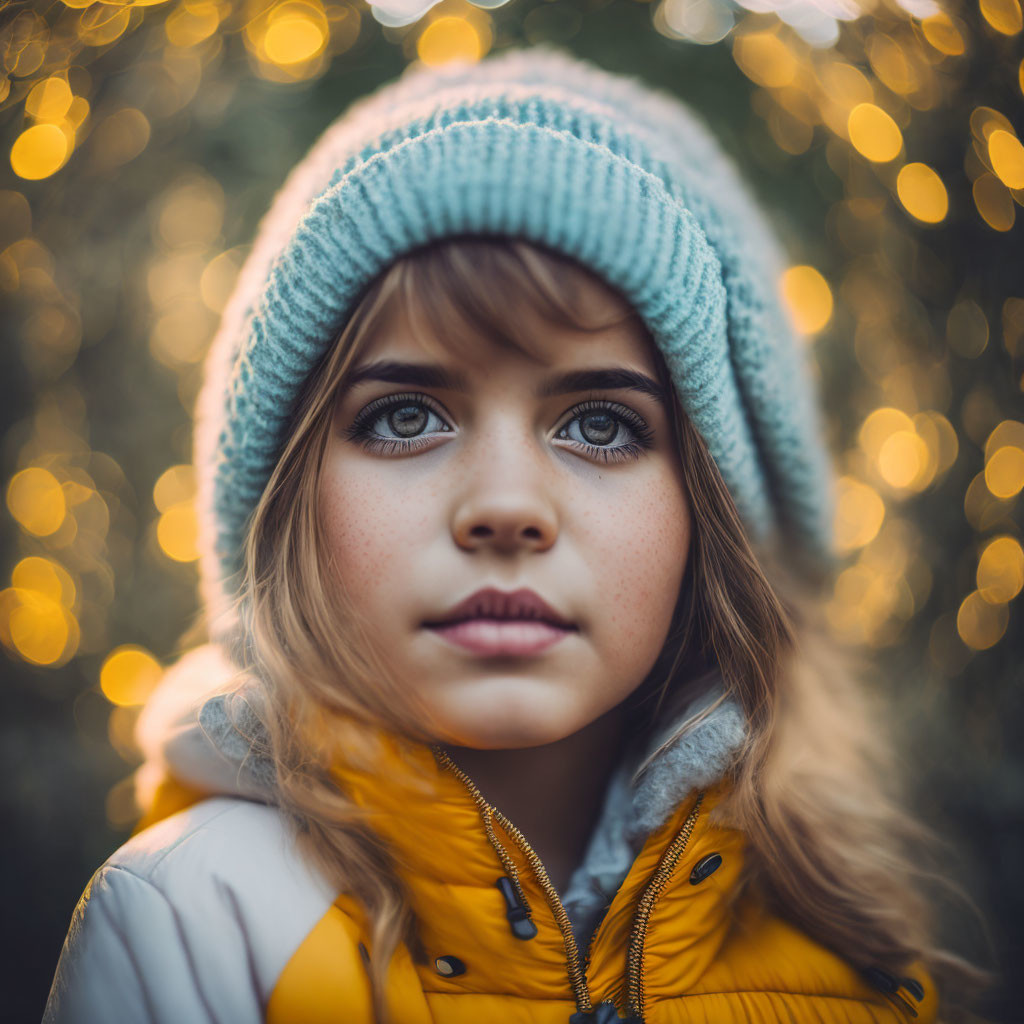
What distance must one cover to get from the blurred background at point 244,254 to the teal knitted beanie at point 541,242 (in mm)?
492

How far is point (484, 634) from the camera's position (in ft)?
2.41

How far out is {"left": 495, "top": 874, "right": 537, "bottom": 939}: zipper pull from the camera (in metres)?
0.79

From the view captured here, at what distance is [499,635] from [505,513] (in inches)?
4.8

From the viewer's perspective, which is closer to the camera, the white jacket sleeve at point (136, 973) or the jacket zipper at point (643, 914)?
the white jacket sleeve at point (136, 973)

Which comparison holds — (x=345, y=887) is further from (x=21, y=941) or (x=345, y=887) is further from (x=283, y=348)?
(x=21, y=941)

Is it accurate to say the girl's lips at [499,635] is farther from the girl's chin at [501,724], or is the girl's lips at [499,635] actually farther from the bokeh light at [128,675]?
the bokeh light at [128,675]

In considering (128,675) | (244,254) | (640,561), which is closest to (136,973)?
(640,561)

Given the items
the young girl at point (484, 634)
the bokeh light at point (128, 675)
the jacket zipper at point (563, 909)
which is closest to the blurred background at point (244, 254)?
the bokeh light at point (128, 675)

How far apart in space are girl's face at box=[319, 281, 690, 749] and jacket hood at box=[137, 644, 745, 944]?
135 mm

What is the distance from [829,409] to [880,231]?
40 cm

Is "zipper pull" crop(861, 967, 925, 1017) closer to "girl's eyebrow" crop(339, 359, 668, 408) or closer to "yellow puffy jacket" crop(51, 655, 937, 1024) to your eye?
"yellow puffy jacket" crop(51, 655, 937, 1024)

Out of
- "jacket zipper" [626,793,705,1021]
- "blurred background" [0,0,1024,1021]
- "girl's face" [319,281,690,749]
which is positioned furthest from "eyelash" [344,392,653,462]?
"blurred background" [0,0,1024,1021]

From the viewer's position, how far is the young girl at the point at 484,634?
2.44 ft

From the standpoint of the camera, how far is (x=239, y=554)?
0.98 m
